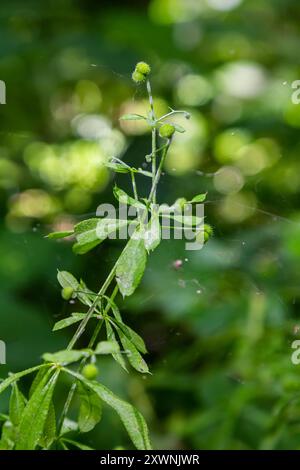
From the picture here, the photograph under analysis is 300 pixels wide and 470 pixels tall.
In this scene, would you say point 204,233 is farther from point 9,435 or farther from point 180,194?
point 180,194

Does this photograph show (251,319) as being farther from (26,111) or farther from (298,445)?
(26,111)

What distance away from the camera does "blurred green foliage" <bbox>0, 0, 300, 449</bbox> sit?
0.84m

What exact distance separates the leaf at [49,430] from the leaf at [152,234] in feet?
0.38

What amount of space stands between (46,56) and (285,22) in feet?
3.41

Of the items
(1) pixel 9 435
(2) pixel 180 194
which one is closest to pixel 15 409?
(1) pixel 9 435

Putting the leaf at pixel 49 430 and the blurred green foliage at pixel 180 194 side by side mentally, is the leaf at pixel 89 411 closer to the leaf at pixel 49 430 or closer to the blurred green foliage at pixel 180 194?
the leaf at pixel 49 430

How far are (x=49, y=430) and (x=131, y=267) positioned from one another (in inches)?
4.7

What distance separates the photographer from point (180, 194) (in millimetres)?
1339

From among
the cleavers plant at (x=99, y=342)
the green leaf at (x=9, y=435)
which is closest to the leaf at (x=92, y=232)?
the cleavers plant at (x=99, y=342)

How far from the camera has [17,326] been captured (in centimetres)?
134

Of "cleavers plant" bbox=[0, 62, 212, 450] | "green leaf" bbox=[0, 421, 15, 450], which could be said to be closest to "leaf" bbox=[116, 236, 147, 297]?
"cleavers plant" bbox=[0, 62, 212, 450]

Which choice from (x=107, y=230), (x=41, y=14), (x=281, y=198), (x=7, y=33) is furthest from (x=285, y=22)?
(x=107, y=230)

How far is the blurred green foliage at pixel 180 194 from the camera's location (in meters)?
0.84

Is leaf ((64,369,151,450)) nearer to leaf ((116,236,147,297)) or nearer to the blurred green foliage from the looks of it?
leaf ((116,236,147,297))
